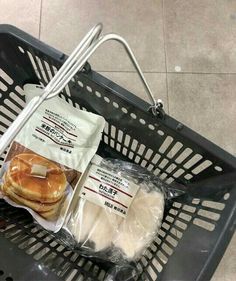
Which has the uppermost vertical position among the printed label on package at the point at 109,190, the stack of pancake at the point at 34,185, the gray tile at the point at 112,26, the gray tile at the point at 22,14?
the gray tile at the point at 112,26

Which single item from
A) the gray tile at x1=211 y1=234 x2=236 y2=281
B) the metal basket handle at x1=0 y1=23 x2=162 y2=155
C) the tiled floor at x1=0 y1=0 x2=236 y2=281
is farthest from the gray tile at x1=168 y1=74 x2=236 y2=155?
the metal basket handle at x1=0 y1=23 x2=162 y2=155

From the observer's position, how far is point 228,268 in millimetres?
834

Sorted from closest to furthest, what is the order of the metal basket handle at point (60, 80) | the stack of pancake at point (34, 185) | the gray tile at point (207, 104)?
the metal basket handle at point (60, 80)
the stack of pancake at point (34, 185)
the gray tile at point (207, 104)

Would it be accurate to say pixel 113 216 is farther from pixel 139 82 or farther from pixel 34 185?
pixel 139 82

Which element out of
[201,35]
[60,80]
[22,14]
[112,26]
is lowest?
[60,80]

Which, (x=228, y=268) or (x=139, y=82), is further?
(x=139, y=82)

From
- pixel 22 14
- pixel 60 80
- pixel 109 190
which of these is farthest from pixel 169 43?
pixel 60 80

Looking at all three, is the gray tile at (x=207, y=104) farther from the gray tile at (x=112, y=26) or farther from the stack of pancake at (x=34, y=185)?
the stack of pancake at (x=34, y=185)

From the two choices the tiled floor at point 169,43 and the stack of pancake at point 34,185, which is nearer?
the stack of pancake at point 34,185

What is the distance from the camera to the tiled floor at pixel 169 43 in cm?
99

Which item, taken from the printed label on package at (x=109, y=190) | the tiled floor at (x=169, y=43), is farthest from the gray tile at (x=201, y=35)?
the printed label on package at (x=109, y=190)

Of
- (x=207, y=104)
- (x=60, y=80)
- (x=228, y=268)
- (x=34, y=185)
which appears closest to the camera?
(x=60, y=80)

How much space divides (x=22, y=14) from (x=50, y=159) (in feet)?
1.97

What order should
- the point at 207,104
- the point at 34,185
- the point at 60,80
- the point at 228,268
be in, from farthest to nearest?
1. the point at 207,104
2. the point at 228,268
3. the point at 34,185
4. the point at 60,80
